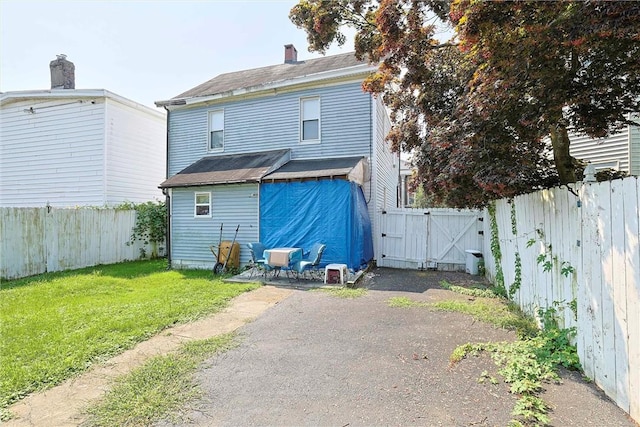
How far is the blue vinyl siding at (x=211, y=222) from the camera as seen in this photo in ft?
35.3

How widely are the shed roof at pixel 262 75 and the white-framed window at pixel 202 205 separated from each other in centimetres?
395

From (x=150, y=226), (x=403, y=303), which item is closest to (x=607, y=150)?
(x=403, y=303)

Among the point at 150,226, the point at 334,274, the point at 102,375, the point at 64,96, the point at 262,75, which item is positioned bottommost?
the point at 102,375

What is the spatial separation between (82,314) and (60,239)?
6.69 meters

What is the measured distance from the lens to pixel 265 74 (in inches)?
545

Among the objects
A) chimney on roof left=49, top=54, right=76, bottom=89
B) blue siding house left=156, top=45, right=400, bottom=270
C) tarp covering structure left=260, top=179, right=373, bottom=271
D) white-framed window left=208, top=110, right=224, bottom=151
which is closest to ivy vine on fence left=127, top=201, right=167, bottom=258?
blue siding house left=156, top=45, right=400, bottom=270

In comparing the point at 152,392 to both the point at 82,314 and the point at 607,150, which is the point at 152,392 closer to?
the point at 82,314

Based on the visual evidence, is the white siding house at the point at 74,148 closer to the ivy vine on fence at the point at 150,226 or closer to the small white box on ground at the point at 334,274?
the ivy vine on fence at the point at 150,226

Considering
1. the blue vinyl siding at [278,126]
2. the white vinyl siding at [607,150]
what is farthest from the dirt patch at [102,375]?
the white vinyl siding at [607,150]

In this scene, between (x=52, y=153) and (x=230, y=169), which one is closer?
(x=230, y=169)

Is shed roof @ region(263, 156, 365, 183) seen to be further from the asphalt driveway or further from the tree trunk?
the tree trunk

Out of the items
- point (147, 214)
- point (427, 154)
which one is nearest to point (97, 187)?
point (147, 214)

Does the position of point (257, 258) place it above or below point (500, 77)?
below

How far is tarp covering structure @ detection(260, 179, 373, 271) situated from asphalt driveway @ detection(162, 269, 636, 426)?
138 inches
